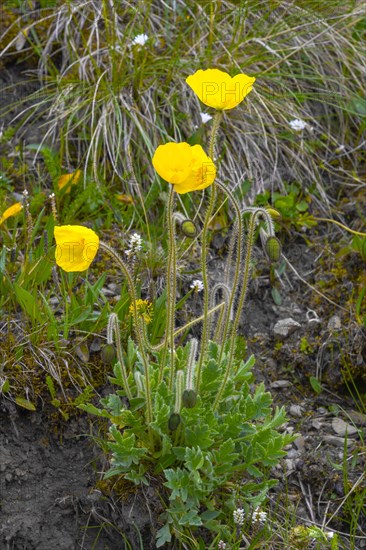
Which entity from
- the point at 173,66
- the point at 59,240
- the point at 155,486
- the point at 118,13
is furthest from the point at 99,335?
the point at 118,13

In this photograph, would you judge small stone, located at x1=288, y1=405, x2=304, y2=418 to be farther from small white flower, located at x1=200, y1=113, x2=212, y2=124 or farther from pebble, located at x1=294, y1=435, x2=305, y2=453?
small white flower, located at x1=200, y1=113, x2=212, y2=124

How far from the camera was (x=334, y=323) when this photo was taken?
3.33 m

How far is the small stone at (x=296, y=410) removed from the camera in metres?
3.09

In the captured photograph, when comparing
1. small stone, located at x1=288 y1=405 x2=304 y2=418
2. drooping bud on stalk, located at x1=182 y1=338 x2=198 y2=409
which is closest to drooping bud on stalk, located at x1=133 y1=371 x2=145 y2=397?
drooping bud on stalk, located at x1=182 y1=338 x2=198 y2=409

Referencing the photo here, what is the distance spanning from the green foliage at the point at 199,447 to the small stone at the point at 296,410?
543 millimetres

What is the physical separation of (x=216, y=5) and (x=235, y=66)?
1.39 feet

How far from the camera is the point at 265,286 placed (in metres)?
3.50

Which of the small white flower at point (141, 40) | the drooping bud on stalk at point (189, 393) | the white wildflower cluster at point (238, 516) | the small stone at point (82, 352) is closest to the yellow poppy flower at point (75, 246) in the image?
the drooping bud on stalk at point (189, 393)

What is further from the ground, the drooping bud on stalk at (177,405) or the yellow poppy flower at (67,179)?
the drooping bud on stalk at (177,405)

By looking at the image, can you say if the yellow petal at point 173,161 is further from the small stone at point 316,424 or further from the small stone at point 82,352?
the small stone at point 316,424

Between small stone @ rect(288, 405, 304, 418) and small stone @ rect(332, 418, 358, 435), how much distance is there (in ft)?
0.43

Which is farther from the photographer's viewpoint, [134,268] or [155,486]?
[134,268]


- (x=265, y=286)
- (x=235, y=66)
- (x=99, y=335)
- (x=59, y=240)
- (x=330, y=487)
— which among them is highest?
(x=59, y=240)

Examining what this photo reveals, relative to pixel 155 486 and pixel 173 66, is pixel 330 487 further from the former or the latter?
pixel 173 66
